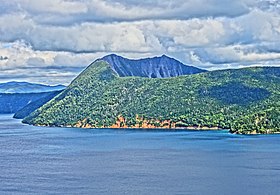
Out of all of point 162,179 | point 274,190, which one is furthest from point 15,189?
point 274,190

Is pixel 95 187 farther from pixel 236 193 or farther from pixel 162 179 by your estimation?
pixel 236 193

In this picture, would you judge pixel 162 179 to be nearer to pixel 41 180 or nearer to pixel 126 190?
pixel 126 190

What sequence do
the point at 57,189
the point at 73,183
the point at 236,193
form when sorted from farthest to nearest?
1. the point at 73,183
2. the point at 57,189
3. the point at 236,193

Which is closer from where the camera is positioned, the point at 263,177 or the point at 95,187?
the point at 95,187

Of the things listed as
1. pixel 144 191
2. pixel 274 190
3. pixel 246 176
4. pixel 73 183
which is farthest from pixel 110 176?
pixel 274 190

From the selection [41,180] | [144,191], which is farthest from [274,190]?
[41,180]

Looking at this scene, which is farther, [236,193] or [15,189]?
[15,189]

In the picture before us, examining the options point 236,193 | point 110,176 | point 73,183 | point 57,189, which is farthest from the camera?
point 110,176

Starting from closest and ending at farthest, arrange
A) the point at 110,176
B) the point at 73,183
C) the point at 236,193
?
the point at 236,193, the point at 73,183, the point at 110,176
